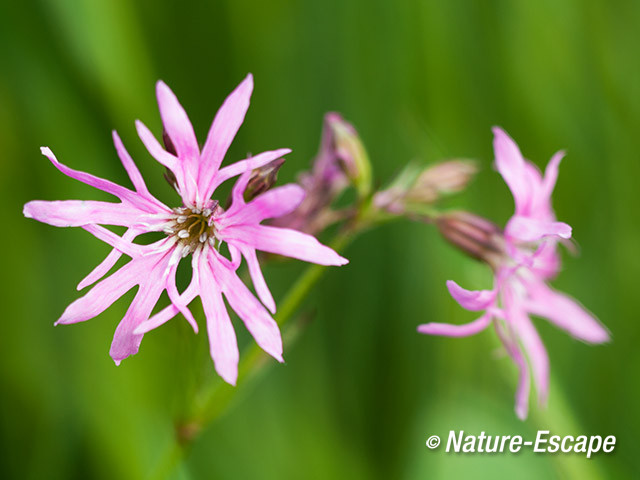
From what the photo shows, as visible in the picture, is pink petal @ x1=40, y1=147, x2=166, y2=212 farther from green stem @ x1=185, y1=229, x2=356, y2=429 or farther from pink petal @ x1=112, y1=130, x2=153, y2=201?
green stem @ x1=185, y1=229, x2=356, y2=429

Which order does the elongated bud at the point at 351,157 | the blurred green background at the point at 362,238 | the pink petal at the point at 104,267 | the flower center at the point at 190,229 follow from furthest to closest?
the blurred green background at the point at 362,238 < the elongated bud at the point at 351,157 < the flower center at the point at 190,229 < the pink petal at the point at 104,267

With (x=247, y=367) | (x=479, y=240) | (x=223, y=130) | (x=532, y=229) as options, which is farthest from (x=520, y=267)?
(x=223, y=130)

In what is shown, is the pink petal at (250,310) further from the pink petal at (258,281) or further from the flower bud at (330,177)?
the flower bud at (330,177)

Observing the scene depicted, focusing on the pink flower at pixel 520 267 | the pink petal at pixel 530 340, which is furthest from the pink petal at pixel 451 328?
the pink petal at pixel 530 340

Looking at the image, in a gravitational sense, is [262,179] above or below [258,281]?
above

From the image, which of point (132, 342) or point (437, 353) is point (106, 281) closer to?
point (132, 342)

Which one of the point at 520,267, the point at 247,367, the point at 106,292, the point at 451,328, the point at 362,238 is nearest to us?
the point at 106,292

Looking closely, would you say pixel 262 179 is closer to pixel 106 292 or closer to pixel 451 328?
pixel 106 292
